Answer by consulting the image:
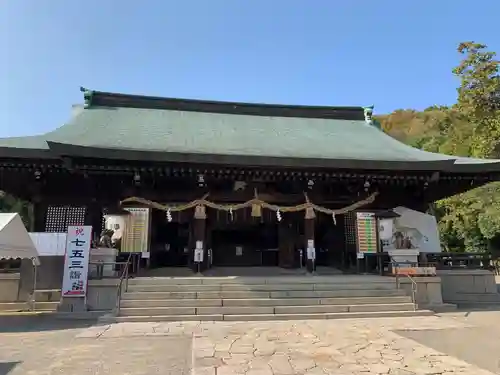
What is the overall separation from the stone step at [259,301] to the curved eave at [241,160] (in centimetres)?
389

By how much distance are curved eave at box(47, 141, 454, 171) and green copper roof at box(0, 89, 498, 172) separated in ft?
1.06

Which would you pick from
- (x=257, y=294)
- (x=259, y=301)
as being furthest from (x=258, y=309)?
(x=257, y=294)

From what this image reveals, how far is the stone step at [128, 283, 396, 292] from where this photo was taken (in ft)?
30.9

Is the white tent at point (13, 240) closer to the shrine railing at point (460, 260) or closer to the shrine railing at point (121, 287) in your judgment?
the shrine railing at point (121, 287)

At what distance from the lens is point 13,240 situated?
8594 mm

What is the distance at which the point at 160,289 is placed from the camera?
9.39 metres

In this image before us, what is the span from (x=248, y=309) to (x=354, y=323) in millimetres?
2488

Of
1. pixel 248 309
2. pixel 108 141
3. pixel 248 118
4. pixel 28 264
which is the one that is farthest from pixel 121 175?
pixel 248 118


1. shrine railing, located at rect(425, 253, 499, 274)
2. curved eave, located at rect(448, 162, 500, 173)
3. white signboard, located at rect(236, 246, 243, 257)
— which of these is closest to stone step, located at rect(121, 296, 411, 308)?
shrine railing, located at rect(425, 253, 499, 274)

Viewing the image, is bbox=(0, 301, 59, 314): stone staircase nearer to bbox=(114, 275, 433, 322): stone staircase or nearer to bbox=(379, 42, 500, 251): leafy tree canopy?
bbox=(114, 275, 433, 322): stone staircase

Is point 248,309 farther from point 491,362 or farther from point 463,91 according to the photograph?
point 463,91

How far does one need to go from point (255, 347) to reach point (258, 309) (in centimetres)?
294

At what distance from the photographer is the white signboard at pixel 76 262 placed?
29.4 ft

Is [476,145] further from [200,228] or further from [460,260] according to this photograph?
[200,228]
